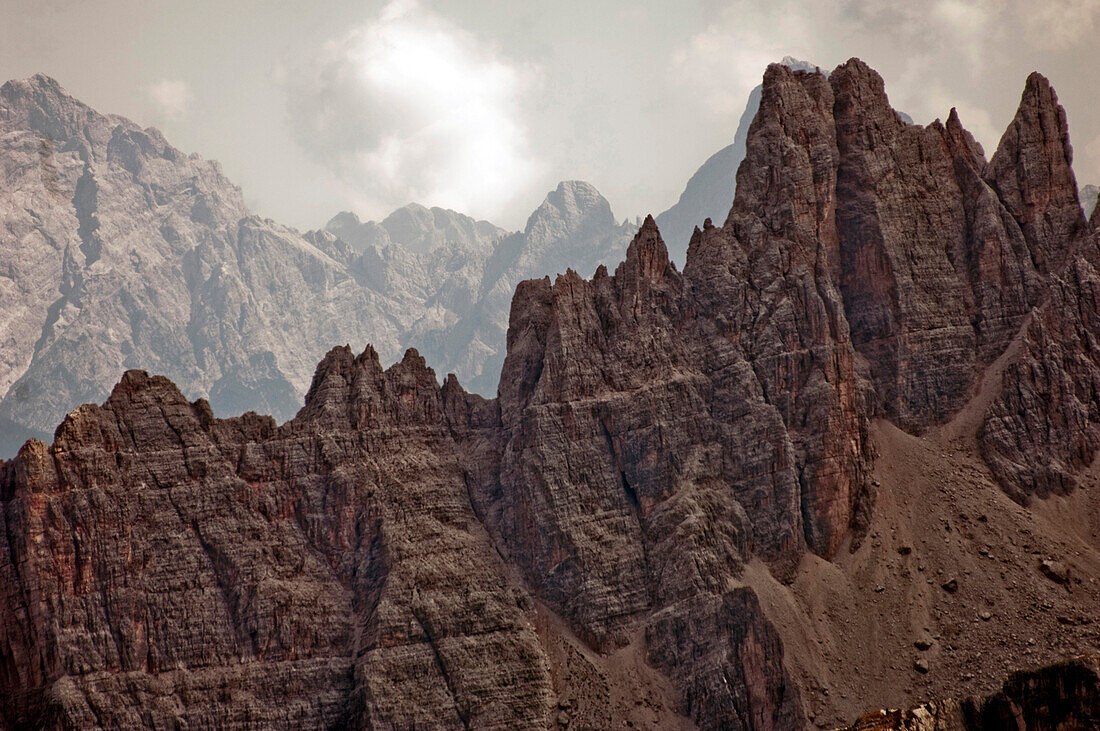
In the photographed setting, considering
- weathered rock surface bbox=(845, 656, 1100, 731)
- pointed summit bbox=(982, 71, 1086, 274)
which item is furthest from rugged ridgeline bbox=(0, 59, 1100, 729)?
weathered rock surface bbox=(845, 656, 1100, 731)

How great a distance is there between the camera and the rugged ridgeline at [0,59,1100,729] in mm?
118188

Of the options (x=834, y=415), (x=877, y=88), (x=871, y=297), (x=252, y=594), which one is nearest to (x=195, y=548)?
(x=252, y=594)

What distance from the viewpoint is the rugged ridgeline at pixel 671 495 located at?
388ft

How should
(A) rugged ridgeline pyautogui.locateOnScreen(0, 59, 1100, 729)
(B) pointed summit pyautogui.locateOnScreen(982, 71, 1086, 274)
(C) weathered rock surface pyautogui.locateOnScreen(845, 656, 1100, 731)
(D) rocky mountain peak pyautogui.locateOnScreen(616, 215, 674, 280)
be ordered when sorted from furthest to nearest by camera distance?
(B) pointed summit pyautogui.locateOnScreen(982, 71, 1086, 274) → (D) rocky mountain peak pyautogui.locateOnScreen(616, 215, 674, 280) → (A) rugged ridgeline pyautogui.locateOnScreen(0, 59, 1100, 729) → (C) weathered rock surface pyautogui.locateOnScreen(845, 656, 1100, 731)

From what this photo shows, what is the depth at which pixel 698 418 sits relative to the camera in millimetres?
139250

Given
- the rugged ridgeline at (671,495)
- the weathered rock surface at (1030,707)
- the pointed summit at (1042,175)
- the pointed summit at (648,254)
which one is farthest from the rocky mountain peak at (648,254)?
the weathered rock surface at (1030,707)

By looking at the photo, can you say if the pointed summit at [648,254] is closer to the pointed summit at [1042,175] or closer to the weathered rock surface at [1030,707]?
the pointed summit at [1042,175]

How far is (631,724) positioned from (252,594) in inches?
1588

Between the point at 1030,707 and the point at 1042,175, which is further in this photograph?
the point at 1042,175

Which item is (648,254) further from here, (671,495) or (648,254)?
(671,495)

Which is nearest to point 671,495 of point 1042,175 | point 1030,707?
point 1042,175

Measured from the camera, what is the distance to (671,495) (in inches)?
5315

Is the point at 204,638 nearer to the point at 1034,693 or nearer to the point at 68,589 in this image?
the point at 68,589

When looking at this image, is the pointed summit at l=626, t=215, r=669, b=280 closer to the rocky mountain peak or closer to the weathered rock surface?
the rocky mountain peak
